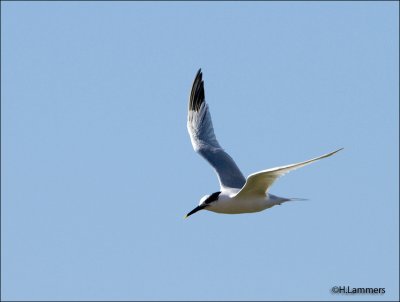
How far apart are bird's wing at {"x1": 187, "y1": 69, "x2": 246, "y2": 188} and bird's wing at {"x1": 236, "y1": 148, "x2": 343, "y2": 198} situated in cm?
204

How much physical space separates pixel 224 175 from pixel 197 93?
12.2 feet

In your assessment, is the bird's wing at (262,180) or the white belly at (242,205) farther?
the white belly at (242,205)

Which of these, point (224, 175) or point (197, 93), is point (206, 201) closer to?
point (224, 175)

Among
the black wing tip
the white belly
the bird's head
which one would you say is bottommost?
Result: the white belly

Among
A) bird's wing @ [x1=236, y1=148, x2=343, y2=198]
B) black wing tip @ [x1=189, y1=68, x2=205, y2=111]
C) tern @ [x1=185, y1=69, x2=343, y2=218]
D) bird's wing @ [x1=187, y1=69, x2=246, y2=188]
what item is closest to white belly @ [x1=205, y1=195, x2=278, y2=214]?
tern @ [x1=185, y1=69, x2=343, y2=218]

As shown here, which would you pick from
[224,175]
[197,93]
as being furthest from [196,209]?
[197,93]

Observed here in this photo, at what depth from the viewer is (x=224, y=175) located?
57.4ft

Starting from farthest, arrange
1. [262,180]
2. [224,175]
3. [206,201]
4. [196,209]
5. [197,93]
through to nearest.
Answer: [197,93]
[224,175]
[196,209]
[206,201]
[262,180]

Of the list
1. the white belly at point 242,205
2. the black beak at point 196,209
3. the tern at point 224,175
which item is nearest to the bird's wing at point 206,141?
the tern at point 224,175

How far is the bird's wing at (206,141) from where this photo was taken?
687 inches

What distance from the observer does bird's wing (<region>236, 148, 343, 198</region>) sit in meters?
13.3

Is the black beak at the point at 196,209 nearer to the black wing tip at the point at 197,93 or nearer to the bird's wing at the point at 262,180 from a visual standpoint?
the bird's wing at the point at 262,180

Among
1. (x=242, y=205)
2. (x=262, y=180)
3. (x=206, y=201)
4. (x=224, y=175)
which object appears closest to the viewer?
(x=262, y=180)

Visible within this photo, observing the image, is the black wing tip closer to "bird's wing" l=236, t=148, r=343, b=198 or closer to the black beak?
the black beak
